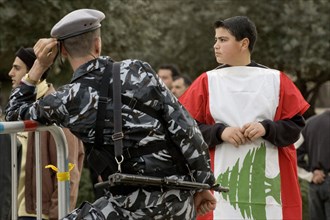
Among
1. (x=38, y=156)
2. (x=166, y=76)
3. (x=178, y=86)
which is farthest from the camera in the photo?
(x=166, y=76)

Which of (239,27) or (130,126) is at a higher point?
(239,27)

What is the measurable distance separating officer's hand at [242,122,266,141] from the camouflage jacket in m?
1.34

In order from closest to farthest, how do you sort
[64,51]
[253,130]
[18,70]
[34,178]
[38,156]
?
[64,51], [38,156], [253,130], [34,178], [18,70]

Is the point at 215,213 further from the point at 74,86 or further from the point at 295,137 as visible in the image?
the point at 74,86

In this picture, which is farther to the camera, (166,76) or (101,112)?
(166,76)

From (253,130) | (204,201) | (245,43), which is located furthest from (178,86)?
(204,201)

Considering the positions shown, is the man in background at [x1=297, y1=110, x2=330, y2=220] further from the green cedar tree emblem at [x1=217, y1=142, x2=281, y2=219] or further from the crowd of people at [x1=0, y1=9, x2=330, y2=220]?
the green cedar tree emblem at [x1=217, y1=142, x2=281, y2=219]

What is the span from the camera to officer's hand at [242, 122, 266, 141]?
17.1 ft

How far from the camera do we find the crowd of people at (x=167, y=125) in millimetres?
3760

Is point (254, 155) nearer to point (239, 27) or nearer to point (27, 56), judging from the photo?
point (239, 27)

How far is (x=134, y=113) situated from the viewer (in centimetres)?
376

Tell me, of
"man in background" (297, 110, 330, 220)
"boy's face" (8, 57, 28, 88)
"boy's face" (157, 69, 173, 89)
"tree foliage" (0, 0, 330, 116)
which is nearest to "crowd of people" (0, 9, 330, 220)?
"boy's face" (8, 57, 28, 88)

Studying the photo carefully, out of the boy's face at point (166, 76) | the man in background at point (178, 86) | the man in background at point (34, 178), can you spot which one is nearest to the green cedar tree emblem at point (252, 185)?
the man in background at point (34, 178)

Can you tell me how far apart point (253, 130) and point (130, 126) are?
162 cm
